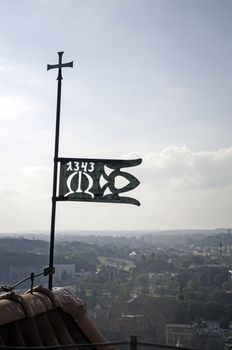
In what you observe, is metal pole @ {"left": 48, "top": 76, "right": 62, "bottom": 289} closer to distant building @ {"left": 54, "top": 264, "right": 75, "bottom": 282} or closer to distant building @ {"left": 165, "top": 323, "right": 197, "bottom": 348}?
distant building @ {"left": 165, "top": 323, "right": 197, "bottom": 348}

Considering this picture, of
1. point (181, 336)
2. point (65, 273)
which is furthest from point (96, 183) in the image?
point (65, 273)

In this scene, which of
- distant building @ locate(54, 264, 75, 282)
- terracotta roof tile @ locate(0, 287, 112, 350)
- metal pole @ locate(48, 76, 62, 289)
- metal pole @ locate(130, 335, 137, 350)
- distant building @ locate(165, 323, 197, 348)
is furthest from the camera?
distant building @ locate(54, 264, 75, 282)

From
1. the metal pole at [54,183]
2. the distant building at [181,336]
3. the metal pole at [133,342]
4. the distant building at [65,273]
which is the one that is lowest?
the distant building at [181,336]

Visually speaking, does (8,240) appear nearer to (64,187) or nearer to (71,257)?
(71,257)

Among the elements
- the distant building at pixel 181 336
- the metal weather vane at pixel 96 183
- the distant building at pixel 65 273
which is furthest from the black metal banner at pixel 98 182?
the distant building at pixel 65 273

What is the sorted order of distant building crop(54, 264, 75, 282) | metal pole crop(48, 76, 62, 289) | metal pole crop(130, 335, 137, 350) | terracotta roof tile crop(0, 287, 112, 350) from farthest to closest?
distant building crop(54, 264, 75, 282) → metal pole crop(48, 76, 62, 289) → terracotta roof tile crop(0, 287, 112, 350) → metal pole crop(130, 335, 137, 350)

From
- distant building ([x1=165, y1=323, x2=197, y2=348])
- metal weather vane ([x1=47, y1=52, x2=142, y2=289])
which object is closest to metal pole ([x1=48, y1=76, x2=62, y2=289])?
metal weather vane ([x1=47, y1=52, x2=142, y2=289])

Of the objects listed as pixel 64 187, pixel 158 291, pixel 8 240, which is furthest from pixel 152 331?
pixel 8 240

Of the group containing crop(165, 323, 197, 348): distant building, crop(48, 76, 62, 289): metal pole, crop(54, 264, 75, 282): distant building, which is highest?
crop(48, 76, 62, 289): metal pole

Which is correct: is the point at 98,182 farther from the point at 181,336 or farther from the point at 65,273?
the point at 65,273

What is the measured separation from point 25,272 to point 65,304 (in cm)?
6293

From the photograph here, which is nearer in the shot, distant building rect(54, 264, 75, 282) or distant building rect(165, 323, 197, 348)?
distant building rect(165, 323, 197, 348)

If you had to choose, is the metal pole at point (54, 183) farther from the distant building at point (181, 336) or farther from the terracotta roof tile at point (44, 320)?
the distant building at point (181, 336)

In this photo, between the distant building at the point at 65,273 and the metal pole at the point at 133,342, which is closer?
the metal pole at the point at 133,342
